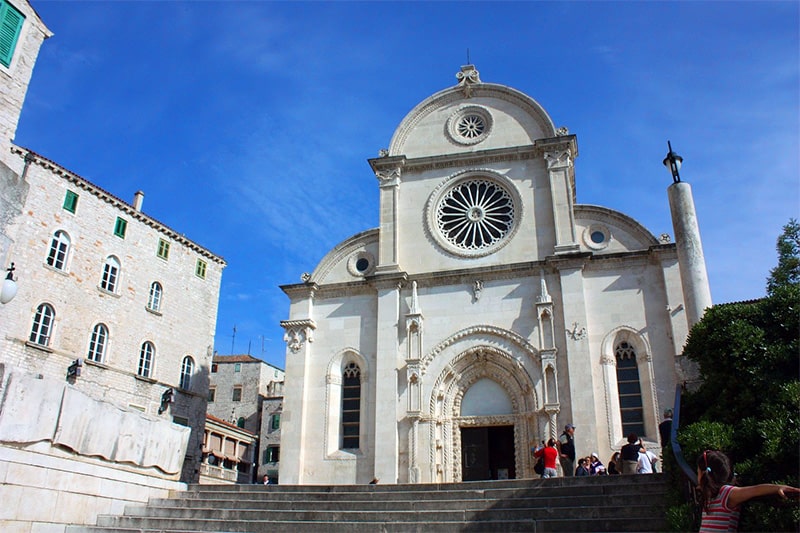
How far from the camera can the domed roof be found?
2542 cm

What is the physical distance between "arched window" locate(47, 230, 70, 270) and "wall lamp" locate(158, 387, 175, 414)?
23.9 ft

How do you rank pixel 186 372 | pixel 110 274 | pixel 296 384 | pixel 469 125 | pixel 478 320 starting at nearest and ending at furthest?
pixel 478 320
pixel 296 384
pixel 469 125
pixel 110 274
pixel 186 372

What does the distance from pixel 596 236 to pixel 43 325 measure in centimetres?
Result: 2061

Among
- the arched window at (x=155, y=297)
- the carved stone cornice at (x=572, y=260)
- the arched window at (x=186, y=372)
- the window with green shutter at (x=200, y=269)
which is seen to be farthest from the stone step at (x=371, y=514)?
the window with green shutter at (x=200, y=269)

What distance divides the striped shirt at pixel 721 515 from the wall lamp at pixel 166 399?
2703 cm

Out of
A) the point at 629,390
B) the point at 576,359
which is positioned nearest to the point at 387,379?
the point at 576,359

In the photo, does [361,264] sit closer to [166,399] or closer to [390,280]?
[390,280]

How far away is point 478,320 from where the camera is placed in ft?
74.9

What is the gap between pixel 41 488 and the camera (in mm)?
11664

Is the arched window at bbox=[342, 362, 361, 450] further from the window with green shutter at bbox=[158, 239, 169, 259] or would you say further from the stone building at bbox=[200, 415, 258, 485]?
the stone building at bbox=[200, 415, 258, 485]

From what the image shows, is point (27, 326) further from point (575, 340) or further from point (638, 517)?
point (638, 517)

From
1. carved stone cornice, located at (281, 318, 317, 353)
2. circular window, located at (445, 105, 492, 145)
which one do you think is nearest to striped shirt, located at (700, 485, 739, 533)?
carved stone cornice, located at (281, 318, 317, 353)

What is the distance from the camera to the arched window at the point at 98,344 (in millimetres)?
26288

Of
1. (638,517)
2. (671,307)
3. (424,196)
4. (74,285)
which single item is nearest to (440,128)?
(424,196)
